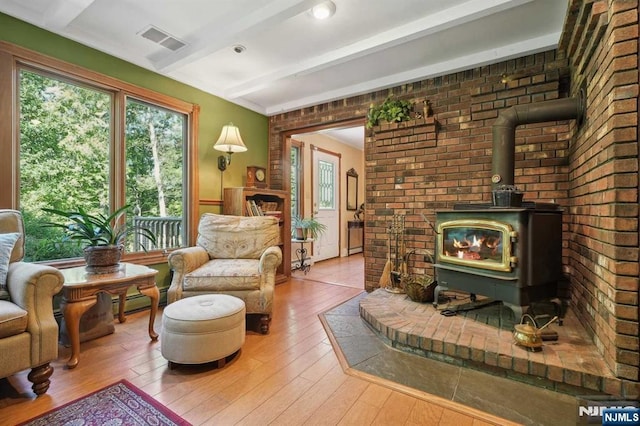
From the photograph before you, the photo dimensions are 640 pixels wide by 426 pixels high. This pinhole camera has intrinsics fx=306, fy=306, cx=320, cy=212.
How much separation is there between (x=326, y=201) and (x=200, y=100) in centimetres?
302

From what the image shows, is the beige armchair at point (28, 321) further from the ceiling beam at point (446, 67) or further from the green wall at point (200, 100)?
the ceiling beam at point (446, 67)

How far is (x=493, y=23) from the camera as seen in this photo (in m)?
2.32

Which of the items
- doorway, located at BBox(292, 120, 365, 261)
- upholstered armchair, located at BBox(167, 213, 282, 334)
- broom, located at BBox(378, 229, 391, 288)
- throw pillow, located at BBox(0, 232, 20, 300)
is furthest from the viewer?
doorway, located at BBox(292, 120, 365, 261)

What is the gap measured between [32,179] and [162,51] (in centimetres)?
155

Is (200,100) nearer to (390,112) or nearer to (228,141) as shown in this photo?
(228,141)

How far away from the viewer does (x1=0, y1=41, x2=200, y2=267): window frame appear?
2.21 m

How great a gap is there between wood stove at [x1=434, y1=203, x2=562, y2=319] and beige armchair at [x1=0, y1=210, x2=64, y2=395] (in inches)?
99.8

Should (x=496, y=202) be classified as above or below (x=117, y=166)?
below

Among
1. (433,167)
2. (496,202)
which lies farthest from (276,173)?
(496,202)

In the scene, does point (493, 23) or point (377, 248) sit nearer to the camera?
point (493, 23)

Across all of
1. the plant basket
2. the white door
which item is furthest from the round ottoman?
the white door

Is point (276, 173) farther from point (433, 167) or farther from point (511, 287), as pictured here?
point (511, 287)

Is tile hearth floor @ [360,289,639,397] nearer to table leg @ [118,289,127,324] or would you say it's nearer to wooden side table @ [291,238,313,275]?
table leg @ [118,289,127,324]

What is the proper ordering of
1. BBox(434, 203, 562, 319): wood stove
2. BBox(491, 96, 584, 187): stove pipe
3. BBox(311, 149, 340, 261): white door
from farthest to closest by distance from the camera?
1. BBox(311, 149, 340, 261): white door
2. BBox(491, 96, 584, 187): stove pipe
3. BBox(434, 203, 562, 319): wood stove
